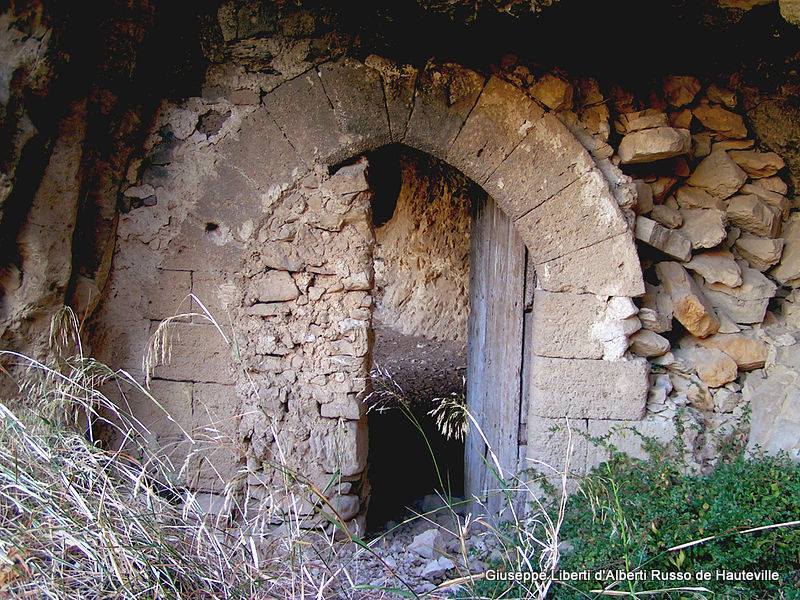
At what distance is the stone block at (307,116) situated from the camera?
3492 millimetres

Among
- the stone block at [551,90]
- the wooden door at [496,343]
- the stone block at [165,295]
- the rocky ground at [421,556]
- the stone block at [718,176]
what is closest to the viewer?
the rocky ground at [421,556]

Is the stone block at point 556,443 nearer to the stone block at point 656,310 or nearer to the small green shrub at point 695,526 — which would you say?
the small green shrub at point 695,526

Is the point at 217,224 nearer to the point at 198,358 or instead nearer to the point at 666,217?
the point at 198,358

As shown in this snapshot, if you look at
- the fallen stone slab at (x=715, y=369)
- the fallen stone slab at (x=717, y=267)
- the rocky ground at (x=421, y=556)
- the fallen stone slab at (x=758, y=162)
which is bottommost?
the rocky ground at (x=421, y=556)

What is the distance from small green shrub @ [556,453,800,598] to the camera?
263cm

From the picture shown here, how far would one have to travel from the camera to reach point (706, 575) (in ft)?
8.58

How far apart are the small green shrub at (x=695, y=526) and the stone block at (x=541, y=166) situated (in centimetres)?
145

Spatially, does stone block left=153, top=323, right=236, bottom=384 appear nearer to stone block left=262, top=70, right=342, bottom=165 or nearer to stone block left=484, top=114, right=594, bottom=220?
stone block left=262, top=70, right=342, bottom=165

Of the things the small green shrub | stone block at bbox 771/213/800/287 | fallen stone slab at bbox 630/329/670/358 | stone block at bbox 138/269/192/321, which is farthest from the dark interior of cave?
stone block at bbox 771/213/800/287

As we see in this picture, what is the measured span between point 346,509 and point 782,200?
302cm

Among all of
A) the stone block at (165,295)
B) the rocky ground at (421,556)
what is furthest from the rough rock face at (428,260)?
the stone block at (165,295)

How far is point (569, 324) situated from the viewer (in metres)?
3.57

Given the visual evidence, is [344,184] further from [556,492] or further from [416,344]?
[416,344]

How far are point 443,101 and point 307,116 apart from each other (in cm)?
71
